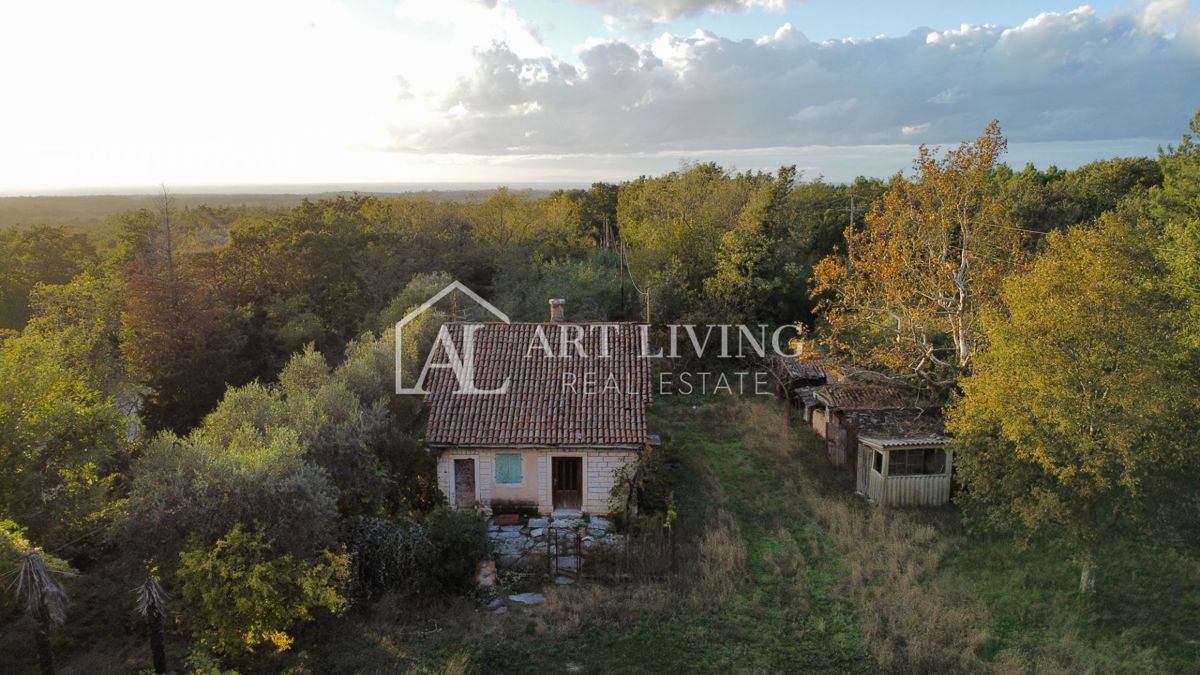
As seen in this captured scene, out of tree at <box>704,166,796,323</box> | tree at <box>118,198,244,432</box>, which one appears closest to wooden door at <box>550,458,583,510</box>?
tree at <box>118,198,244,432</box>

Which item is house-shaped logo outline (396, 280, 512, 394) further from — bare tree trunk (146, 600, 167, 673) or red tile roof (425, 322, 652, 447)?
bare tree trunk (146, 600, 167, 673)

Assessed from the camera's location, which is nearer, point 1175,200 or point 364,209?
point 1175,200

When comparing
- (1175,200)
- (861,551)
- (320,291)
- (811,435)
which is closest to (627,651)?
(861,551)

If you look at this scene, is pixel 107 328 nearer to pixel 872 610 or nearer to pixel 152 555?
pixel 152 555

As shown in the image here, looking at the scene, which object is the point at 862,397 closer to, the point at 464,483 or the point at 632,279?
the point at 464,483

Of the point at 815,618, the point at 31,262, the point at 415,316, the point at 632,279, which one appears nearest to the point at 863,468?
the point at 815,618

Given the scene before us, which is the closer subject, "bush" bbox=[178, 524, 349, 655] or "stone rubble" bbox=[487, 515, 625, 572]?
"bush" bbox=[178, 524, 349, 655]
